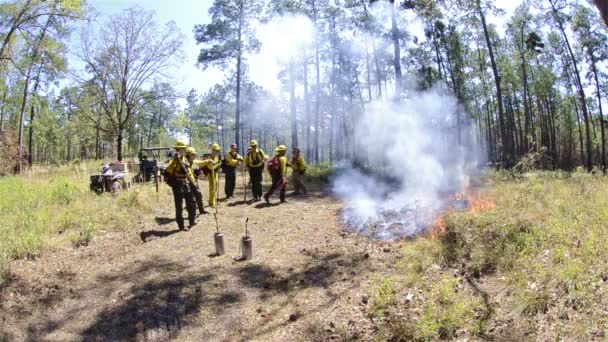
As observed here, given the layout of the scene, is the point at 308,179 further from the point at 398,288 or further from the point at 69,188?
the point at 398,288

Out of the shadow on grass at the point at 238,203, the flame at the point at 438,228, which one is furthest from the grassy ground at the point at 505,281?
the shadow on grass at the point at 238,203

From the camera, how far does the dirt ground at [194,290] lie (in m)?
4.42

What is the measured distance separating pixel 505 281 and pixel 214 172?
7.84 metres

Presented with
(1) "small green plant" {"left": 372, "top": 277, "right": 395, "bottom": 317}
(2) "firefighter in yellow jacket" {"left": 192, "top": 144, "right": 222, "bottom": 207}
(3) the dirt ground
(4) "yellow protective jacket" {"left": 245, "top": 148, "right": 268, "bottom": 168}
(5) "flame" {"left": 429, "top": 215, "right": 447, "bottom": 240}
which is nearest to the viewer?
(1) "small green plant" {"left": 372, "top": 277, "right": 395, "bottom": 317}

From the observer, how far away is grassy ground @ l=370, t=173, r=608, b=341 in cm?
369

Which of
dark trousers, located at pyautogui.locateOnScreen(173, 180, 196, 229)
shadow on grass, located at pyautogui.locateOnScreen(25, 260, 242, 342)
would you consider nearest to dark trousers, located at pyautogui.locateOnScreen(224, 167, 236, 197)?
dark trousers, located at pyautogui.locateOnScreen(173, 180, 196, 229)

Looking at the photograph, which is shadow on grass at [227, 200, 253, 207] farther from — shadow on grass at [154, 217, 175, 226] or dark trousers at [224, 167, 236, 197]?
shadow on grass at [154, 217, 175, 226]

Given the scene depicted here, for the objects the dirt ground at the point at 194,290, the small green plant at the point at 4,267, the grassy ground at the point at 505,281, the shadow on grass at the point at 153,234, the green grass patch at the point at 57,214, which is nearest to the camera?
the grassy ground at the point at 505,281

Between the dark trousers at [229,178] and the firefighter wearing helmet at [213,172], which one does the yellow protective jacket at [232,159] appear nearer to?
the dark trousers at [229,178]

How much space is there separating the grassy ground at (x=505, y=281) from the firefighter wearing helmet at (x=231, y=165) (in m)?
6.85

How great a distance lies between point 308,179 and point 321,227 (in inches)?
330

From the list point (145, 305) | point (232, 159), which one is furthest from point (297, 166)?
point (145, 305)

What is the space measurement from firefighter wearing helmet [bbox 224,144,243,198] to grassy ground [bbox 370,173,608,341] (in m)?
6.85

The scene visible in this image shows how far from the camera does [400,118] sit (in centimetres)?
1769
